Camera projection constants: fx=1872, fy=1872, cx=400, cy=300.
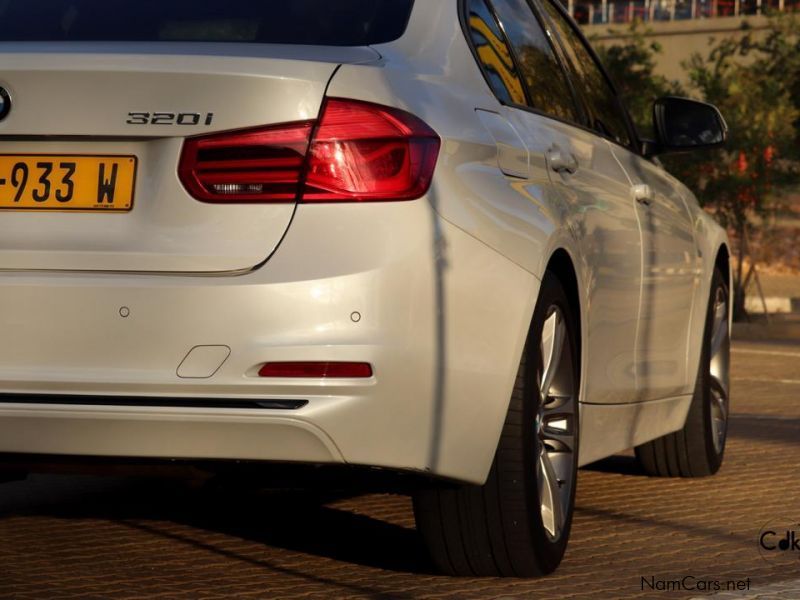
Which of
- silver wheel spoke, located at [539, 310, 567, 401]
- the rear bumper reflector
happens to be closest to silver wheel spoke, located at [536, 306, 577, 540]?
silver wheel spoke, located at [539, 310, 567, 401]

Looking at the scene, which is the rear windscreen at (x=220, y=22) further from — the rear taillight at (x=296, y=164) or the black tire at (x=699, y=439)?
the black tire at (x=699, y=439)

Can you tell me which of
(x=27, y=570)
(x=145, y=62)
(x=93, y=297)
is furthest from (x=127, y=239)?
(x=27, y=570)

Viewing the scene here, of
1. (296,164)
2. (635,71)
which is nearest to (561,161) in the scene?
(296,164)

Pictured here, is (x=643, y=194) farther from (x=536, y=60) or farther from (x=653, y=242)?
(x=536, y=60)

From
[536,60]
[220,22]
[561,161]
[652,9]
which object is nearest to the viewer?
[220,22]

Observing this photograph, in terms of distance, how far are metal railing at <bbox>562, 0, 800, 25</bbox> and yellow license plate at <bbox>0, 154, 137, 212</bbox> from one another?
53.6 meters

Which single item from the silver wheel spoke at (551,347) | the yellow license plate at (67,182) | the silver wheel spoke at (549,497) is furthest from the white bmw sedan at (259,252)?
the silver wheel spoke at (549,497)

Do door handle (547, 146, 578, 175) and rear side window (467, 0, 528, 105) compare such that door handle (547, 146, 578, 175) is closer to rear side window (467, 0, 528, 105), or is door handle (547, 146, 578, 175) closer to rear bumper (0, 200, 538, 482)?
rear side window (467, 0, 528, 105)

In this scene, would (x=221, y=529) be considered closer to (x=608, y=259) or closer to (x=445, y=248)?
(x=608, y=259)

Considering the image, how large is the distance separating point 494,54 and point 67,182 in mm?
1496

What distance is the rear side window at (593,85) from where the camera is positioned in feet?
22.0

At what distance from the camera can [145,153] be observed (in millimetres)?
4516

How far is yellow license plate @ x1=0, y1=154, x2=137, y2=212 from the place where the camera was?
4.52 metres

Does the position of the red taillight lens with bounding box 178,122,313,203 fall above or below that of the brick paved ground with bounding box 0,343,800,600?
above
